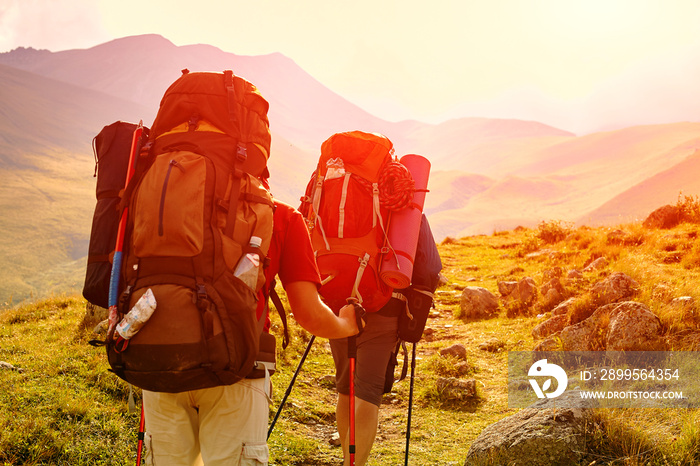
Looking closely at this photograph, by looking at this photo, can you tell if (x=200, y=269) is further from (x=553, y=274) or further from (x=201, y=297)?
(x=553, y=274)

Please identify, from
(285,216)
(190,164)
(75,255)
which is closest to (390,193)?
(285,216)

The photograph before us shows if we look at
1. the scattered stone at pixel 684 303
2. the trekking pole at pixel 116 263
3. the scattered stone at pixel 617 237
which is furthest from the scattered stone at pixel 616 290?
the trekking pole at pixel 116 263

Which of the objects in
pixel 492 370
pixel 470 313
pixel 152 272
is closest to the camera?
pixel 152 272

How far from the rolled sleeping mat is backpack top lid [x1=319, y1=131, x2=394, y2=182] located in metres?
0.38

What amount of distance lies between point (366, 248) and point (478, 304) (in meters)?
7.59

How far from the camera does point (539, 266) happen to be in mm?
14289

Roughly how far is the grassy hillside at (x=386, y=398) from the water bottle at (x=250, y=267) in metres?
3.41

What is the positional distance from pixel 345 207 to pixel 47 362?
15.5 feet

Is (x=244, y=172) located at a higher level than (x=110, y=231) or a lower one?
higher

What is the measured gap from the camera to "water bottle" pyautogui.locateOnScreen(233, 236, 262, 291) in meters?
2.33

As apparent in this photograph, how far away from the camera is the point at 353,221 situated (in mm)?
4160

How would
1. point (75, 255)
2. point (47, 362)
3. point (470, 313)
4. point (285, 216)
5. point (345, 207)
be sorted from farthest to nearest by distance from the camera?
point (75, 255) < point (470, 313) < point (47, 362) < point (345, 207) < point (285, 216)

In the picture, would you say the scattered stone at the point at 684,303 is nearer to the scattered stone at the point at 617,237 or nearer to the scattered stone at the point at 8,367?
the scattered stone at the point at 617,237

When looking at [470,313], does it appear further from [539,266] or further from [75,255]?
[75,255]
